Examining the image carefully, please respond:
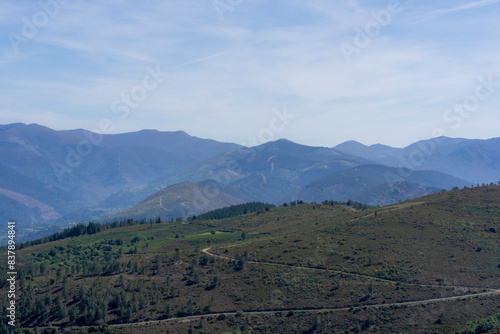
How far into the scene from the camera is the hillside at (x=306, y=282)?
3730 inches

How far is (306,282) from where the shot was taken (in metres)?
111

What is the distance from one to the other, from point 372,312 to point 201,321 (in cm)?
3869

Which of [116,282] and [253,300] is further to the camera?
[116,282]

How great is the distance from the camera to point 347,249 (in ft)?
431

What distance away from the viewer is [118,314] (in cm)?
9719

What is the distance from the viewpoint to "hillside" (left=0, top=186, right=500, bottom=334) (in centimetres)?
9475

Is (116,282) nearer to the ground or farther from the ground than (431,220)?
nearer to the ground

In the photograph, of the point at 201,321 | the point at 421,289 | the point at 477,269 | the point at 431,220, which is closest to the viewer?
the point at 201,321

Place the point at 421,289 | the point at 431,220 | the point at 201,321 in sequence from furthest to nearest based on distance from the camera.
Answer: the point at 431,220 → the point at 421,289 → the point at 201,321

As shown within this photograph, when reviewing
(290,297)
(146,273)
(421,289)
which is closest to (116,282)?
(146,273)

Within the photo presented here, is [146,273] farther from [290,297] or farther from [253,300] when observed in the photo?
[290,297]

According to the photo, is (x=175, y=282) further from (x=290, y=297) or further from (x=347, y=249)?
(x=347, y=249)

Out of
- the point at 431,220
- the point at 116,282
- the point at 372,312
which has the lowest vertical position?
the point at 372,312

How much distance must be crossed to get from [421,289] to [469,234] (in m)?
40.1
